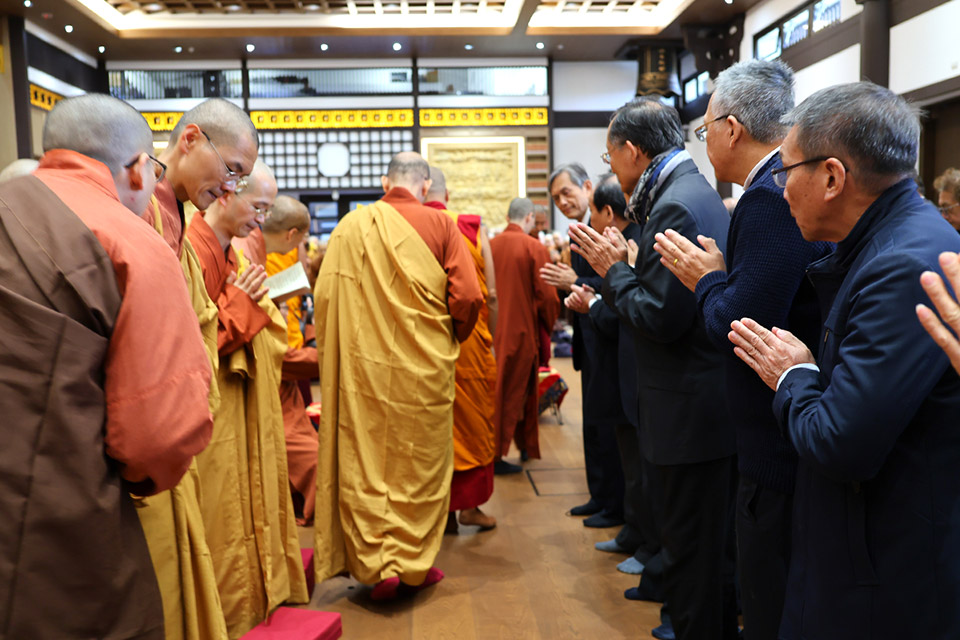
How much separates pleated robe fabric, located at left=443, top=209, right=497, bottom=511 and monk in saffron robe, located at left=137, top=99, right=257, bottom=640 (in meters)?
1.57

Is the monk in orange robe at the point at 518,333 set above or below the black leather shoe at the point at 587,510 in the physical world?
above

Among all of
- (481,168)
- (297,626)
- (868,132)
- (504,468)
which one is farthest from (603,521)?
(481,168)

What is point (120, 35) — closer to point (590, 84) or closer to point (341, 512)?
point (590, 84)

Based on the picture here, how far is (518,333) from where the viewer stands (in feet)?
15.5

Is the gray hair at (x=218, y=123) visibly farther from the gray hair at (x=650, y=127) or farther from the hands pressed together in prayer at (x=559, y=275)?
the hands pressed together in prayer at (x=559, y=275)

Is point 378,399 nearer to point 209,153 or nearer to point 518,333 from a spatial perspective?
point 209,153

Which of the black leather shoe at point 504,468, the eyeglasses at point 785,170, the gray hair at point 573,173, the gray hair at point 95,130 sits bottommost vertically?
the black leather shoe at point 504,468

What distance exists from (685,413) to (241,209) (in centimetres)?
153

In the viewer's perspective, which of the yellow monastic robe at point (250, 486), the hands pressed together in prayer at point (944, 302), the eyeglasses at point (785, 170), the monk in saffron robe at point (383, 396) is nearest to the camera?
the hands pressed together in prayer at point (944, 302)

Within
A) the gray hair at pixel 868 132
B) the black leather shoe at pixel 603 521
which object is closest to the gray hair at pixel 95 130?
the gray hair at pixel 868 132

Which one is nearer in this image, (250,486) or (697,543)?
(697,543)

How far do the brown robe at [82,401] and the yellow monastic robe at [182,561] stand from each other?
0.34 m

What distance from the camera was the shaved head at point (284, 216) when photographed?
3.67 metres

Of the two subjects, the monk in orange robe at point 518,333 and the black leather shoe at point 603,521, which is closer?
the black leather shoe at point 603,521
